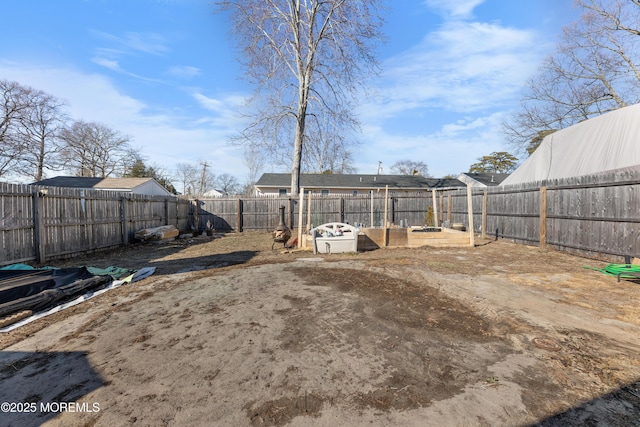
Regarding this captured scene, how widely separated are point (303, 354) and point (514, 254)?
7.75m

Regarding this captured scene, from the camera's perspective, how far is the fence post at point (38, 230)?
7008mm

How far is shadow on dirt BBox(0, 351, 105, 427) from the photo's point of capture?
197 cm

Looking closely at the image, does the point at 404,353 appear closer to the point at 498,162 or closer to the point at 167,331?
the point at 167,331

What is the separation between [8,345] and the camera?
296 centimetres

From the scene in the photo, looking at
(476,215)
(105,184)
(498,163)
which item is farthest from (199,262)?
(498,163)

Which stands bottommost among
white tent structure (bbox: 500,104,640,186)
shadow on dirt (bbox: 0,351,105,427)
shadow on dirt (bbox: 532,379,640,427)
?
shadow on dirt (bbox: 532,379,640,427)

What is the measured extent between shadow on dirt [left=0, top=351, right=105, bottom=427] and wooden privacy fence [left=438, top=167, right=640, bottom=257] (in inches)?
366

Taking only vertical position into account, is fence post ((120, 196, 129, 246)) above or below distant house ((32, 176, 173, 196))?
below

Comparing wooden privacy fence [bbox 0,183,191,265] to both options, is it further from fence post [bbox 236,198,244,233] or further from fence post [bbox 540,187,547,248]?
fence post [bbox 540,187,547,248]

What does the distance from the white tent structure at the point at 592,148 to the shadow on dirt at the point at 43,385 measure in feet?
38.1

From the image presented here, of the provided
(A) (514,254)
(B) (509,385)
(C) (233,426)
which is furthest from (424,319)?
(A) (514,254)

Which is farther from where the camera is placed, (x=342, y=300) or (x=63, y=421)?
(x=342, y=300)

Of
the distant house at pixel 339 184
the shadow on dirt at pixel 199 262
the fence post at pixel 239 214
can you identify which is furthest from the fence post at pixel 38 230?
the distant house at pixel 339 184

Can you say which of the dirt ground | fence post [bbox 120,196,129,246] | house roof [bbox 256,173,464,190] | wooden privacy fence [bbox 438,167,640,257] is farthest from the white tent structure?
house roof [bbox 256,173,464,190]
